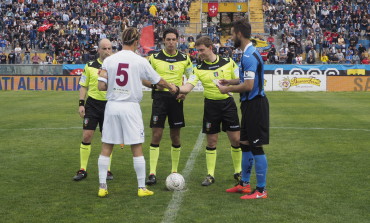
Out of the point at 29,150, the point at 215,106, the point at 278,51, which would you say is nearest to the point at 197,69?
the point at 215,106

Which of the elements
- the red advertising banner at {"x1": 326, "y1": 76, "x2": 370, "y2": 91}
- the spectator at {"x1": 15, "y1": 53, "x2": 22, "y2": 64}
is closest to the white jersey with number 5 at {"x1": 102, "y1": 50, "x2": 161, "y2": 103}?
the red advertising banner at {"x1": 326, "y1": 76, "x2": 370, "y2": 91}

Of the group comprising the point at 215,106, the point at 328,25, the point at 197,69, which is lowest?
the point at 215,106

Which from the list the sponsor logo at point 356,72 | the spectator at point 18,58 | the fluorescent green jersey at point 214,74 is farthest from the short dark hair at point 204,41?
the spectator at point 18,58

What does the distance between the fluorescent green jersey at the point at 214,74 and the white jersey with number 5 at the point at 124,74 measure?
1437 millimetres

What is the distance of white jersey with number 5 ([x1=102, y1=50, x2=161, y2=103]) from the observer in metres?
7.52

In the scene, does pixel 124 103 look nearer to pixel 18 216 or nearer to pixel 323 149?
pixel 18 216

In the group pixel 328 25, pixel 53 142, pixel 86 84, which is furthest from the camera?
pixel 328 25

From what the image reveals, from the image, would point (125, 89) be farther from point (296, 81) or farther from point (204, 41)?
point (296, 81)

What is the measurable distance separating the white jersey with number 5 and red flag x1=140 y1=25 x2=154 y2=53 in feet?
99.8

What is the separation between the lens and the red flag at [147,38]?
3866 cm

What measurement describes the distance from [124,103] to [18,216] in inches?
79.8

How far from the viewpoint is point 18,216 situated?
6824mm

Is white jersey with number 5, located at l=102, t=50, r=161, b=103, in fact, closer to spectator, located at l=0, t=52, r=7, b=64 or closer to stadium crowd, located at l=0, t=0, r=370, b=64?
stadium crowd, located at l=0, t=0, r=370, b=64

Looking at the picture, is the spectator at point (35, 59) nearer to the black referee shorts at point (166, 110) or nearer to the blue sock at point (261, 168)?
the black referee shorts at point (166, 110)
